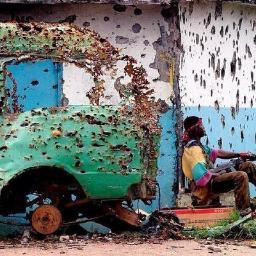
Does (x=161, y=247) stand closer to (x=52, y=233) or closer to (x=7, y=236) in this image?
(x=52, y=233)

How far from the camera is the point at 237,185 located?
34.8 ft

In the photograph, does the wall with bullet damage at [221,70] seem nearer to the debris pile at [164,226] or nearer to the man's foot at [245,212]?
the man's foot at [245,212]

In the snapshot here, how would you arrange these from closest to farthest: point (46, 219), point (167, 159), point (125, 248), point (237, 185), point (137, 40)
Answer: point (125, 248) < point (46, 219) < point (237, 185) < point (167, 159) < point (137, 40)

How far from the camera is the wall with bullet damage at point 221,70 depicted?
13.3 metres

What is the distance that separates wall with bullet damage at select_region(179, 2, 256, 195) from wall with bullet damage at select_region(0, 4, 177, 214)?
0.30 meters

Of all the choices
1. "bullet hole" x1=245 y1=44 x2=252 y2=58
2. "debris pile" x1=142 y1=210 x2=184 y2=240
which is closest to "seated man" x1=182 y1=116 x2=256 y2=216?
"debris pile" x1=142 y1=210 x2=184 y2=240

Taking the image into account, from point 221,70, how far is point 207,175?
3543 millimetres

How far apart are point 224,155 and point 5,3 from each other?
13.0ft

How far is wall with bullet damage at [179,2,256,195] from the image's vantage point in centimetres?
1334

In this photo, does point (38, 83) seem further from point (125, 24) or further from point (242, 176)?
point (242, 176)

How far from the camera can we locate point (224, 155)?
11625 mm

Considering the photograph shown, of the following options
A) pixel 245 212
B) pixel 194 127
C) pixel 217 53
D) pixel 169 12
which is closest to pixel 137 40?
pixel 169 12

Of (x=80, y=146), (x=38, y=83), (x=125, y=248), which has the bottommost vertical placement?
(x=125, y=248)

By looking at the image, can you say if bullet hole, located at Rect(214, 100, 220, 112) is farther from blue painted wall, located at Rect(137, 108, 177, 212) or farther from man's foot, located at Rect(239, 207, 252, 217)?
man's foot, located at Rect(239, 207, 252, 217)
